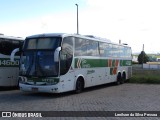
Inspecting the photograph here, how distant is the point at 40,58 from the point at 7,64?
3494mm

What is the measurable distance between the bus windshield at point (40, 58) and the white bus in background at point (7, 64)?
218 centimetres

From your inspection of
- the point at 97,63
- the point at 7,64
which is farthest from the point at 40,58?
the point at 97,63

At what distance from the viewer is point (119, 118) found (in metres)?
10.4

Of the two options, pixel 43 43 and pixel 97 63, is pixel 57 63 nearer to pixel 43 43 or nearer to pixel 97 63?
pixel 43 43

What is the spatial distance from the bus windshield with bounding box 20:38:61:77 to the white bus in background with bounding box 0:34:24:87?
218cm

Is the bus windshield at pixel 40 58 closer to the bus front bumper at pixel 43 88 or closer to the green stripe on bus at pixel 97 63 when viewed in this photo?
the bus front bumper at pixel 43 88

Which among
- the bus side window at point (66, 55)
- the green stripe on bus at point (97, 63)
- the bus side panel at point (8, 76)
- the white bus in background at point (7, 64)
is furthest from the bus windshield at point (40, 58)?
the bus side panel at point (8, 76)

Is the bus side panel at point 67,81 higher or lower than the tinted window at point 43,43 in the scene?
lower

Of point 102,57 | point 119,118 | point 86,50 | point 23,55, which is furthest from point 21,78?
point 119,118

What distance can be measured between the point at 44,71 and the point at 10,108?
4019mm

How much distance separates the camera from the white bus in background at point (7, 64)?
742 inches

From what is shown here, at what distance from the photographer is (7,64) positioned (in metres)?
19.1

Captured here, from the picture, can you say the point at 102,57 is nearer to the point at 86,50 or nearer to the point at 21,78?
the point at 86,50

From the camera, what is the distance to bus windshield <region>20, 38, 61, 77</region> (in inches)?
634
